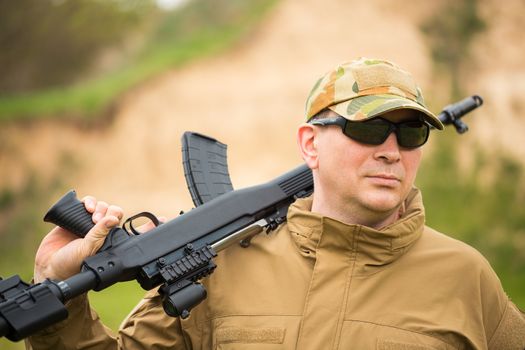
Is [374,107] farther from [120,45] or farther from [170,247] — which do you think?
[120,45]

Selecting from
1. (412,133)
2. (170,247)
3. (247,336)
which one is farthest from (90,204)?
(412,133)

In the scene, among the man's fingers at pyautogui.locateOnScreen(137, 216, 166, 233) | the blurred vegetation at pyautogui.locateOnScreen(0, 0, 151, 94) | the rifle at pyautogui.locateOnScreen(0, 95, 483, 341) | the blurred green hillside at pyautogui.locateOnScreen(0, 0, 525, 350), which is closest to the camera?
the rifle at pyautogui.locateOnScreen(0, 95, 483, 341)

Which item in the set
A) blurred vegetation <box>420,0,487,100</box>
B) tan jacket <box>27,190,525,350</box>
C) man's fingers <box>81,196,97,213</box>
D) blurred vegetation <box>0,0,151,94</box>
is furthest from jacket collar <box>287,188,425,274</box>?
blurred vegetation <box>0,0,151,94</box>

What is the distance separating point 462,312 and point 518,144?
11.6 m

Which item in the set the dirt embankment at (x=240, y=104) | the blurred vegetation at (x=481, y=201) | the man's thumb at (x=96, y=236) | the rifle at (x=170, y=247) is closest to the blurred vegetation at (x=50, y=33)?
the dirt embankment at (x=240, y=104)

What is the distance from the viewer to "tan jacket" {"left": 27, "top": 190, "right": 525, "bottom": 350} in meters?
2.53

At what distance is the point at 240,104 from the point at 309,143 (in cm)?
1333

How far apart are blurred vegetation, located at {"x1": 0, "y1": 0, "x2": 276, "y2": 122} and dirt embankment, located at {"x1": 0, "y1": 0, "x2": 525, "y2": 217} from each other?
492 mm

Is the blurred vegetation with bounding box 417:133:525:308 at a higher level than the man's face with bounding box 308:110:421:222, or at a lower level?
lower

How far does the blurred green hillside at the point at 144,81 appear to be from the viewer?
12094mm

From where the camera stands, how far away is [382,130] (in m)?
2.64

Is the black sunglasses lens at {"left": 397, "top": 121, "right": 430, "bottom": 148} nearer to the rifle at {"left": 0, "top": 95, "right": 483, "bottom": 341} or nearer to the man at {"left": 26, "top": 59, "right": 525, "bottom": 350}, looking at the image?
the man at {"left": 26, "top": 59, "right": 525, "bottom": 350}

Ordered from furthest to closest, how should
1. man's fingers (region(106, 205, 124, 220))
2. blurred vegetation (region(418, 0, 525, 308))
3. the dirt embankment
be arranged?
the dirt embankment
blurred vegetation (region(418, 0, 525, 308))
man's fingers (region(106, 205, 124, 220))

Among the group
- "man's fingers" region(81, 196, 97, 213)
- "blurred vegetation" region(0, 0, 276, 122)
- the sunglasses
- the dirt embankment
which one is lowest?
the dirt embankment
